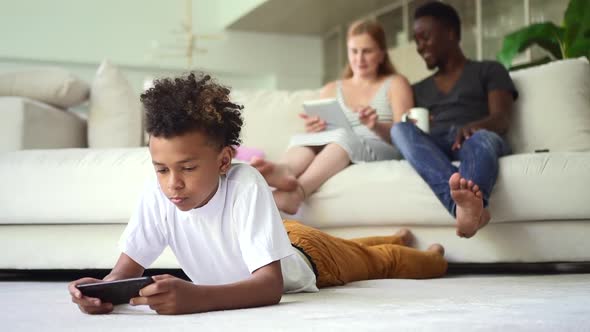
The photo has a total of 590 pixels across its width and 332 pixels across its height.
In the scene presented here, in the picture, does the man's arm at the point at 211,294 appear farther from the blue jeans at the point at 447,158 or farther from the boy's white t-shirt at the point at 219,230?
the blue jeans at the point at 447,158

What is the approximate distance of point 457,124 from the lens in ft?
9.11

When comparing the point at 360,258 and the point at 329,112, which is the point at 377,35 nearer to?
the point at 329,112

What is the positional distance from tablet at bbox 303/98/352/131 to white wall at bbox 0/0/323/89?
4669 mm

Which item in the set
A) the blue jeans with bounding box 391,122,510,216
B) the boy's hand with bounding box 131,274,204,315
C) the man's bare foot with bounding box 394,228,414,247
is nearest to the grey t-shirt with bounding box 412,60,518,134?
the blue jeans with bounding box 391,122,510,216

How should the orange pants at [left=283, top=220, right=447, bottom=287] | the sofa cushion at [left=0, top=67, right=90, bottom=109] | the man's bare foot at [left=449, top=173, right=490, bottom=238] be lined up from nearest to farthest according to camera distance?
1. the orange pants at [left=283, top=220, right=447, bottom=287]
2. the man's bare foot at [left=449, top=173, right=490, bottom=238]
3. the sofa cushion at [left=0, top=67, right=90, bottom=109]

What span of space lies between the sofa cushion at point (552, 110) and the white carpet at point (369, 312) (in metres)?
1.01

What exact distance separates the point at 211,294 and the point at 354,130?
1583 mm

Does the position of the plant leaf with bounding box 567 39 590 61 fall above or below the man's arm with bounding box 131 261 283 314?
above

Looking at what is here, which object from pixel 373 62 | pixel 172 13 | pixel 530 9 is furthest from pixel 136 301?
pixel 172 13

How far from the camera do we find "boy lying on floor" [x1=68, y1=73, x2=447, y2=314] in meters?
1.38

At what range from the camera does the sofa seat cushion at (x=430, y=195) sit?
7.53 ft

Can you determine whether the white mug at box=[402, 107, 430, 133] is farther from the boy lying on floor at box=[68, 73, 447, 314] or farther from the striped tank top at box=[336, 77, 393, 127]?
the boy lying on floor at box=[68, 73, 447, 314]

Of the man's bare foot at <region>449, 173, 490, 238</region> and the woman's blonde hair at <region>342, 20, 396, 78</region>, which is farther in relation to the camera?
the woman's blonde hair at <region>342, 20, 396, 78</region>

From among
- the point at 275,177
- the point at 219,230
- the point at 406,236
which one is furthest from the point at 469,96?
the point at 219,230
